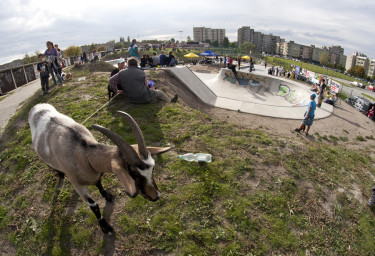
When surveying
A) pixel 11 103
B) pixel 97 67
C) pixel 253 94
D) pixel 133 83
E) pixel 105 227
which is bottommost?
pixel 253 94

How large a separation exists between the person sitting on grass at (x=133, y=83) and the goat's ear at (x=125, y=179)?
6.61 meters

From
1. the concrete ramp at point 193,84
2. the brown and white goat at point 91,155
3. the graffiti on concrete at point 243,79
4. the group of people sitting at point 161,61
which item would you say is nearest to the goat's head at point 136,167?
the brown and white goat at point 91,155

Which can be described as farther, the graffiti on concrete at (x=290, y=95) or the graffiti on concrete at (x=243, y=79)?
the graffiti on concrete at (x=243, y=79)

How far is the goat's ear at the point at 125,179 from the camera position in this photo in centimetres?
295

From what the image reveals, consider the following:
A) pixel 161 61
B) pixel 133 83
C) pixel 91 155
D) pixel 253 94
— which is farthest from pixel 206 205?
pixel 253 94

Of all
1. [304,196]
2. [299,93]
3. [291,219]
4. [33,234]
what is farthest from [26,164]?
[299,93]

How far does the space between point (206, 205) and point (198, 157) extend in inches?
70.4

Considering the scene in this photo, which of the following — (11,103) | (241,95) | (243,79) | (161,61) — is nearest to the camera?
(11,103)

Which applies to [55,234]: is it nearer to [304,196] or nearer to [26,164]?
[26,164]

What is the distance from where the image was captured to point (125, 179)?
3.09 metres

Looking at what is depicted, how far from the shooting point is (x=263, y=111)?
16547 mm

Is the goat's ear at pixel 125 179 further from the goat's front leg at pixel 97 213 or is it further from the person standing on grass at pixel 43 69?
the person standing on grass at pixel 43 69

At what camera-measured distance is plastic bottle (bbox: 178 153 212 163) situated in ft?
21.8

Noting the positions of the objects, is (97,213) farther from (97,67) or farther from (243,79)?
(243,79)
